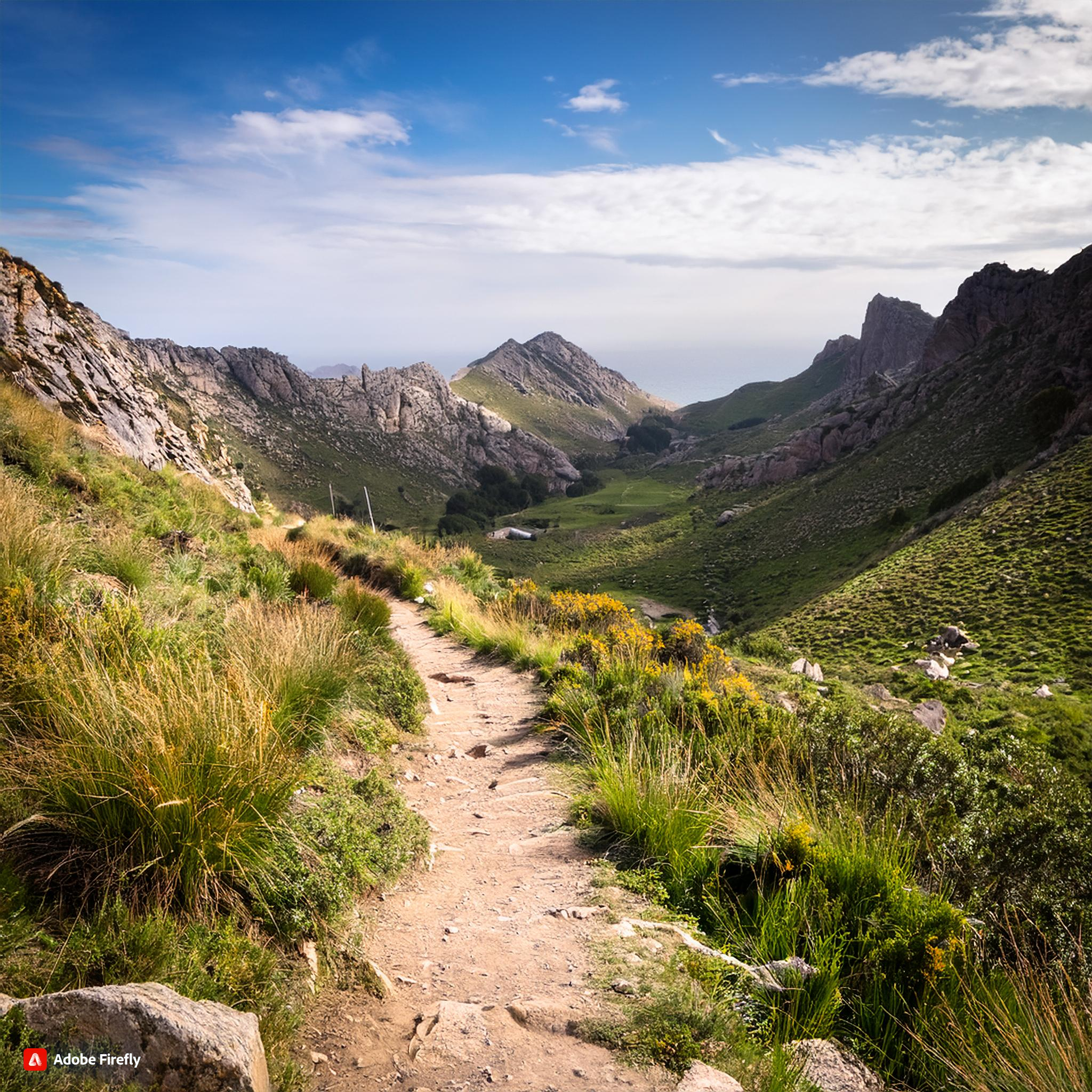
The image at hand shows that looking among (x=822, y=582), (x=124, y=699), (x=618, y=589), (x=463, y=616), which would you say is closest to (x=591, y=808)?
(x=124, y=699)

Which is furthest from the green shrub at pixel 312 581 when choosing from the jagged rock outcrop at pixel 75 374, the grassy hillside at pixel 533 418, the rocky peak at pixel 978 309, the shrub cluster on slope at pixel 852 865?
the grassy hillside at pixel 533 418

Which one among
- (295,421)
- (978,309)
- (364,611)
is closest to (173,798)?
(364,611)

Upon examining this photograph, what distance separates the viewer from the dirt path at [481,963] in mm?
2449

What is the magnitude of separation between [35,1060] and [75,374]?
20696mm

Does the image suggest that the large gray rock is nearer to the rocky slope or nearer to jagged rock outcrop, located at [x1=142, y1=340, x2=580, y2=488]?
the rocky slope

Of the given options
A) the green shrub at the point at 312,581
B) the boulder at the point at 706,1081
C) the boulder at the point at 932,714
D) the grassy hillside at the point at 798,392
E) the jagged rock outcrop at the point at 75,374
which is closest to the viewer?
the boulder at the point at 706,1081

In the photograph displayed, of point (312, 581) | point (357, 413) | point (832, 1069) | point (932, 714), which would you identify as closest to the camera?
point (832, 1069)

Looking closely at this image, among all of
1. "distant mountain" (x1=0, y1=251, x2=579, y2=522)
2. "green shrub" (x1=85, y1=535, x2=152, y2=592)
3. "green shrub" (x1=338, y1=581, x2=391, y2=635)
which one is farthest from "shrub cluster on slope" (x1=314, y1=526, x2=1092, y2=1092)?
"distant mountain" (x1=0, y1=251, x2=579, y2=522)

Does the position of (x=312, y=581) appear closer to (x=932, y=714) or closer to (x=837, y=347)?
(x=932, y=714)

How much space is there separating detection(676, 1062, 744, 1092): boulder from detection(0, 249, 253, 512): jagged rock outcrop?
16.0 m

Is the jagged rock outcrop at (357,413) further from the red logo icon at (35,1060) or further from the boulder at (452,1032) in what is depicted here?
the red logo icon at (35,1060)

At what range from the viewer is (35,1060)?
1.70 metres

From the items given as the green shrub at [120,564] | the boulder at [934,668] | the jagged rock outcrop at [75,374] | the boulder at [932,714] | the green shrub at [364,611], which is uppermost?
the jagged rock outcrop at [75,374]

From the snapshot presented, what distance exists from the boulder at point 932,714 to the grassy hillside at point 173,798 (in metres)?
13.3
